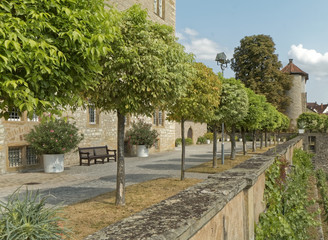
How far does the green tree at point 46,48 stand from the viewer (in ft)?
12.5

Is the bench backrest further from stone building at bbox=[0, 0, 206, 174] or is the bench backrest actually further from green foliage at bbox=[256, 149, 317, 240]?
green foliage at bbox=[256, 149, 317, 240]

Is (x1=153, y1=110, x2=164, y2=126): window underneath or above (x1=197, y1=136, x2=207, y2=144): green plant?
above

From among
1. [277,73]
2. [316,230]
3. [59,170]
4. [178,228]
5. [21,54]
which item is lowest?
[316,230]

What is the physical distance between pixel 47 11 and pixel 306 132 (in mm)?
41013

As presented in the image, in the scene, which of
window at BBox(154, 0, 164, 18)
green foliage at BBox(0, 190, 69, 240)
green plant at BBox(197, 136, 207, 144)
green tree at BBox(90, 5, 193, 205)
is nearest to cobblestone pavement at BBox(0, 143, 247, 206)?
green tree at BBox(90, 5, 193, 205)

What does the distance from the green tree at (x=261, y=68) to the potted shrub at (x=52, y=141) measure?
3262 centimetres

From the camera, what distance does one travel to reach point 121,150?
7324mm

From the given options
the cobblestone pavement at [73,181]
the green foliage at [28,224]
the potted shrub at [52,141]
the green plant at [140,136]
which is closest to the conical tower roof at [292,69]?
the green plant at [140,136]

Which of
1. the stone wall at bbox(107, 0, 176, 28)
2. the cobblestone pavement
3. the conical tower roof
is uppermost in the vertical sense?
the conical tower roof

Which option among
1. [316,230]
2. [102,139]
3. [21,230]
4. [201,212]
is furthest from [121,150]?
[102,139]

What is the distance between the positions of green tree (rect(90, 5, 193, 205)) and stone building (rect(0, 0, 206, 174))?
2.17 ft

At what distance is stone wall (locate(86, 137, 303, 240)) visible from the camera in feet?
6.65

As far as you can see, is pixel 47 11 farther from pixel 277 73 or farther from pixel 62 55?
pixel 277 73

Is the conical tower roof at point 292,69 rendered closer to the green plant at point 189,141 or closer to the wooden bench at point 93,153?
the green plant at point 189,141
